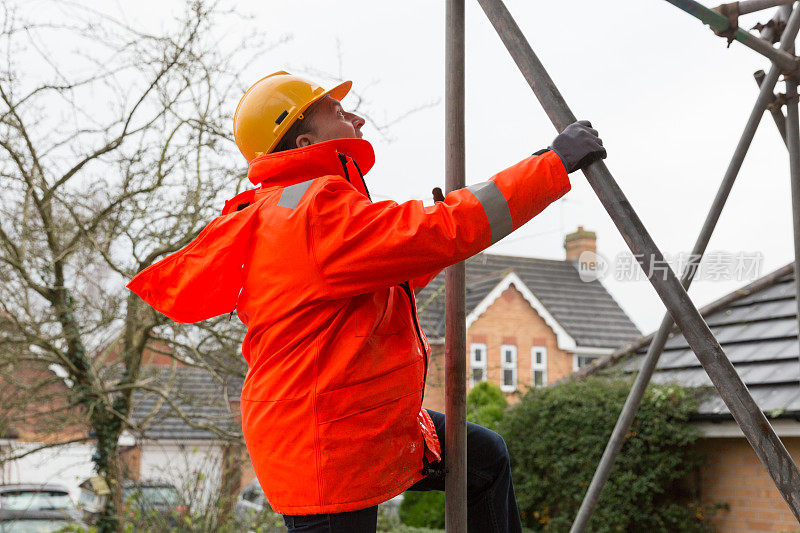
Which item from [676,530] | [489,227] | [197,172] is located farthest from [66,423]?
[489,227]

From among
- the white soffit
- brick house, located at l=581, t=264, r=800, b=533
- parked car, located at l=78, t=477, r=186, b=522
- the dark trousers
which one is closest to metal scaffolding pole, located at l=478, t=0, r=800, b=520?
the dark trousers

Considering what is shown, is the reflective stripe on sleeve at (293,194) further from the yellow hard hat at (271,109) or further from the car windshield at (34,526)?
the car windshield at (34,526)

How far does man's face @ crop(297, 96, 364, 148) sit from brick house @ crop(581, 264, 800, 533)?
15.8ft

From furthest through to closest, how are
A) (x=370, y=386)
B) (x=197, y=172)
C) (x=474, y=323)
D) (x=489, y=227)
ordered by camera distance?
(x=474, y=323), (x=197, y=172), (x=370, y=386), (x=489, y=227)

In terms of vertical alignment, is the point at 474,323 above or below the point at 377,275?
above

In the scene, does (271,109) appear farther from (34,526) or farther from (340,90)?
(34,526)

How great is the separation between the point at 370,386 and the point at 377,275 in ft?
1.01

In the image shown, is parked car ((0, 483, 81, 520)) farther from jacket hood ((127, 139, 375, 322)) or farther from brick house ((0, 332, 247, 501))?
jacket hood ((127, 139, 375, 322))

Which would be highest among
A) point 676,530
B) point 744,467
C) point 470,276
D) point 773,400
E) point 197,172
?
point 470,276

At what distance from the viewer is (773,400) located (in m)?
6.36

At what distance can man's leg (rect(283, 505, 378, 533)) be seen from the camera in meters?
1.97

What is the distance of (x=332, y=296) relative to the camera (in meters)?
1.98

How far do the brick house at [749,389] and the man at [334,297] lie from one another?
15.8 feet

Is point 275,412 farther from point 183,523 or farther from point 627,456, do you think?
point 627,456
